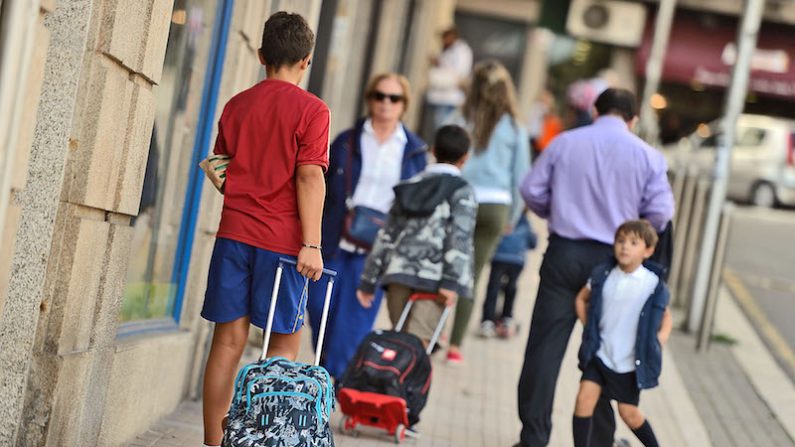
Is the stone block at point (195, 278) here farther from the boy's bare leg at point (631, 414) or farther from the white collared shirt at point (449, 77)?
the white collared shirt at point (449, 77)

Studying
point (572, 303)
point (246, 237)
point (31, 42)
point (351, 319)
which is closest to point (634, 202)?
point (572, 303)

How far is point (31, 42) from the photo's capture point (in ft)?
12.4

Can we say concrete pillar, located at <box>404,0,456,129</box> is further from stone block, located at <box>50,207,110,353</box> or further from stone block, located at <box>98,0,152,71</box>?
stone block, located at <box>50,207,110,353</box>

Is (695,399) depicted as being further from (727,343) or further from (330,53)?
(330,53)

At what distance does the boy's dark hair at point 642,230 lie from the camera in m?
6.79

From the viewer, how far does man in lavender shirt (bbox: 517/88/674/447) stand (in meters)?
7.32

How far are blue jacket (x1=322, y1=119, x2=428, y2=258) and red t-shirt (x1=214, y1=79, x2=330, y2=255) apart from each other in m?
2.80

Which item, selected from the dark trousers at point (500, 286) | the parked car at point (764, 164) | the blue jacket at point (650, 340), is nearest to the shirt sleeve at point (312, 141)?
the blue jacket at point (650, 340)

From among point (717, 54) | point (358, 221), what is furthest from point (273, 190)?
point (717, 54)

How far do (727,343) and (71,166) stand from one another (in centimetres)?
844

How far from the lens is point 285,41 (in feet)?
17.9

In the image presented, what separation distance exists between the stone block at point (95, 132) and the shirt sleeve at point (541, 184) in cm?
278

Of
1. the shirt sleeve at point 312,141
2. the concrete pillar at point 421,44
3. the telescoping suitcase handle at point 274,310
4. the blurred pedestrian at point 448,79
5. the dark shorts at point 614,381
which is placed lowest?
the dark shorts at point 614,381

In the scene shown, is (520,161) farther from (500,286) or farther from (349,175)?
(349,175)
